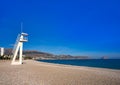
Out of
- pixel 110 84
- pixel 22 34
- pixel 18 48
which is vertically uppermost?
pixel 22 34

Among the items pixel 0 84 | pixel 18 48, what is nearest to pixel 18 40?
pixel 18 48

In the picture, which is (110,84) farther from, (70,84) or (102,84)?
(70,84)

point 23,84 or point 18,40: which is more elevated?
point 18,40

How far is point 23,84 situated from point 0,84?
1.23 meters

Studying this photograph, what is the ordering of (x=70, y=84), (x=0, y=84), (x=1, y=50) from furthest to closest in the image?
1. (x=1, y=50)
2. (x=70, y=84)
3. (x=0, y=84)

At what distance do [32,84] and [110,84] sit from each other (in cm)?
464

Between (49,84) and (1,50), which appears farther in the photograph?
(1,50)

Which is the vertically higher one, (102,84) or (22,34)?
(22,34)

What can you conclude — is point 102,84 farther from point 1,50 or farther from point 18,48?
point 1,50

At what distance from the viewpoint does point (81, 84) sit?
A: 9.78 metres

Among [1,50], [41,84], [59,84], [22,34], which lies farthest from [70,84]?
[1,50]

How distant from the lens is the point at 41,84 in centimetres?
946

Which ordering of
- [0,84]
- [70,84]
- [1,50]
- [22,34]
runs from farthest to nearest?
[1,50] → [22,34] → [70,84] → [0,84]

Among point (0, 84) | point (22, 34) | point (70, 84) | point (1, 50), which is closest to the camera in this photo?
point (0, 84)
